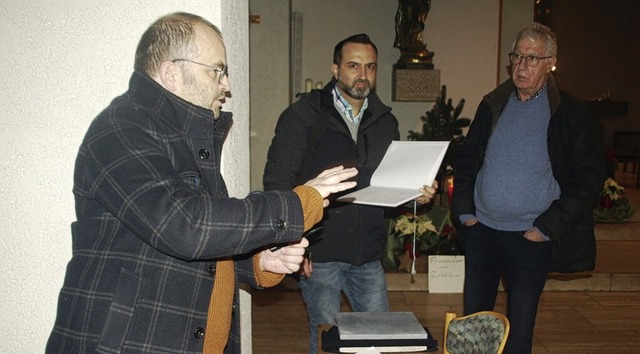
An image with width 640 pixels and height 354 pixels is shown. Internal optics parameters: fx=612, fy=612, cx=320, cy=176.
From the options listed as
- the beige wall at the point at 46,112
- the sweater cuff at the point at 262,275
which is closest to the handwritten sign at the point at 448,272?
the beige wall at the point at 46,112

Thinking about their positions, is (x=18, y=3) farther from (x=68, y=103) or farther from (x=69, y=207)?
(x=69, y=207)

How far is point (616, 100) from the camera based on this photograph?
12.8 m

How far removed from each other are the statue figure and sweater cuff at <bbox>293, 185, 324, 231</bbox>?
5703mm

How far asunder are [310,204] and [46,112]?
96 centimetres

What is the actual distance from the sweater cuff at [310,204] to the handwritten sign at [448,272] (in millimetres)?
3646

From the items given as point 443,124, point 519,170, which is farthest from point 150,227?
point 443,124

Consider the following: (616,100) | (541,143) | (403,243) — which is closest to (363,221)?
(541,143)

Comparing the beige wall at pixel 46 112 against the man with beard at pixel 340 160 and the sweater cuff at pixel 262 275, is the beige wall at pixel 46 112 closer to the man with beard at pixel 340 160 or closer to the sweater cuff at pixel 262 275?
the sweater cuff at pixel 262 275

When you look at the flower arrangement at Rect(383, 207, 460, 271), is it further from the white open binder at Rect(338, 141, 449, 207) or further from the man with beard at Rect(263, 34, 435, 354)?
the white open binder at Rect(338, 141, 449, 207)

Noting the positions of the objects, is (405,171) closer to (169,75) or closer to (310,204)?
(310,204)

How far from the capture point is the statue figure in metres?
6.64

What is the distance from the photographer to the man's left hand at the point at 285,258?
1.49 m

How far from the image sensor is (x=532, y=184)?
255 centimetres

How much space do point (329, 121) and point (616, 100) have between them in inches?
→ 476
